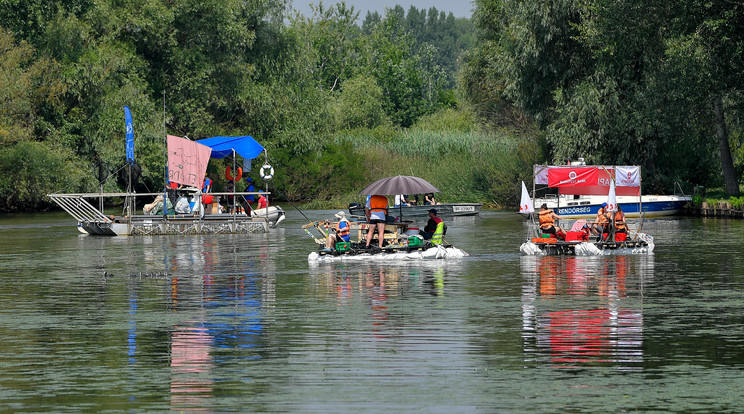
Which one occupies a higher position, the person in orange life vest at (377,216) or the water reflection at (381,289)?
the person in orange life vest at (377,216)

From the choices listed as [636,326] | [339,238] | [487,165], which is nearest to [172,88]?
[487,165]

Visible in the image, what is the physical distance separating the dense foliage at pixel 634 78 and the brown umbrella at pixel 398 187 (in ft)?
62.1

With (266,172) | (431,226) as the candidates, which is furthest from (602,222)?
(266,172)

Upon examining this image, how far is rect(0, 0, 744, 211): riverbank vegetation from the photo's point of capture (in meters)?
49.1

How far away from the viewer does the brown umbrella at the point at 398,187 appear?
30.0m

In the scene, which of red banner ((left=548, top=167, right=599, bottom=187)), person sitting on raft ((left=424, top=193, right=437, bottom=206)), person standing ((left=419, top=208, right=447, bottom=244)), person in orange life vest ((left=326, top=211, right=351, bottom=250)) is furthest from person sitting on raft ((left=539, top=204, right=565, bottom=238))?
person sitting on raft ((left=424, top=193, right=437, bottom=206))

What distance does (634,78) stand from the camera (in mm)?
53375

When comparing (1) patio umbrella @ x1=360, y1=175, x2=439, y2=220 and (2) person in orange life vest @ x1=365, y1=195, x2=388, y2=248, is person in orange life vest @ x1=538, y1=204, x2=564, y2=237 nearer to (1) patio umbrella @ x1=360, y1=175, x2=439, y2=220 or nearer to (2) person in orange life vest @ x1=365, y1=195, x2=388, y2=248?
(1) patio umbrella @ x1=360, y1=175, x2=439, y2=220

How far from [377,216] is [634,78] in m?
28.7

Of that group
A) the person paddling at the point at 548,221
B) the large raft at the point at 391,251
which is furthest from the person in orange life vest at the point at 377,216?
the person paddling at the point at 548,221

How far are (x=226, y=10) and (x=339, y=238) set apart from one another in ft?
122

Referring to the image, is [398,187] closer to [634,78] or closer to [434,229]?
[434,229]

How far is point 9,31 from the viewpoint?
64.4 metres

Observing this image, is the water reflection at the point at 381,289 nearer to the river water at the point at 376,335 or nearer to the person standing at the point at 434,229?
the river water at the point at 376,335
